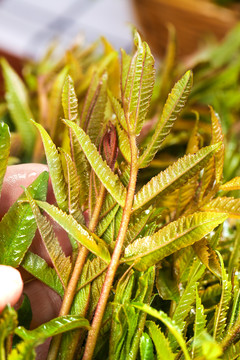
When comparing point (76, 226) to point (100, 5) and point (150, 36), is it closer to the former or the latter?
point (150, 36)

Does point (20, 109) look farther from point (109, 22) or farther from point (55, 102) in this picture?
point (109, 22)

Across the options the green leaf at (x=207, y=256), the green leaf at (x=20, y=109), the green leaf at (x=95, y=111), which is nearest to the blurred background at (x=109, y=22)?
the green leaf at (x=20, y=109)

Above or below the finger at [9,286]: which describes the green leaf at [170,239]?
above

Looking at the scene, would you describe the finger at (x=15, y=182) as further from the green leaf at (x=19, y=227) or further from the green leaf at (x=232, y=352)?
the green leaf at (x=232, y=352)

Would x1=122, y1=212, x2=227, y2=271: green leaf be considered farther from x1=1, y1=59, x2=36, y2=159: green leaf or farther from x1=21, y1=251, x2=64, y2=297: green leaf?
x1=1, y1=59, x2=36, y2=159: green leaf

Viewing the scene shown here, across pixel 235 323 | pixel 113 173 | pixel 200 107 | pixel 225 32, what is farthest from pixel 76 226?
pixel 225 32

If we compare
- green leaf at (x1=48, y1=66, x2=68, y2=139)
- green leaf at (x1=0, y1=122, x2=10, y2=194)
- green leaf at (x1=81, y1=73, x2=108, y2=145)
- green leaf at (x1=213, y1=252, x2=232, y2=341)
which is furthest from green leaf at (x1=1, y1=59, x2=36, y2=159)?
green leaf at (x1=213, y1=252, x2=232, y2=341)
